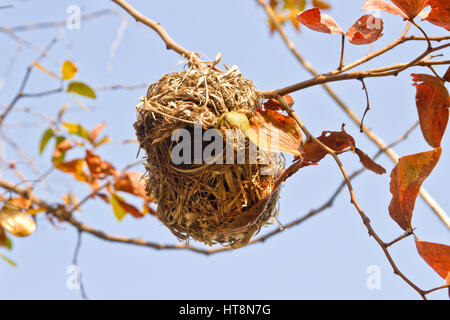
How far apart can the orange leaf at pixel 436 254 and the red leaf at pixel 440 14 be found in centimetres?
46

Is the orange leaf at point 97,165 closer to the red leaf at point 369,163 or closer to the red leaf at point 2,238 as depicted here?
the red leaf at point 2,238

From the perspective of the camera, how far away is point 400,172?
1006 millimetres

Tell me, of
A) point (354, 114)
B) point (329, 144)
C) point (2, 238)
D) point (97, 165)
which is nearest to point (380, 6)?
point (329, 144)

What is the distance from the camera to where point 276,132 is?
42.8 inches

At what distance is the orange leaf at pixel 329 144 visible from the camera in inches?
45.9

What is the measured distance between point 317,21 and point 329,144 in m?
0.29

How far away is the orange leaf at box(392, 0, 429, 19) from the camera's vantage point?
3.37 feet

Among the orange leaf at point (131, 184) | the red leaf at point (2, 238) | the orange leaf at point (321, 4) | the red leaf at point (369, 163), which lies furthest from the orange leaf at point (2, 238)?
the orange leaf at point (321, 4)

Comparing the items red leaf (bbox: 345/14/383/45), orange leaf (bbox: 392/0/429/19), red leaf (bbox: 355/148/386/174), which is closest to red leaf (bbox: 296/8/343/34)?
red leaf (bbox: 345/14/383/45)

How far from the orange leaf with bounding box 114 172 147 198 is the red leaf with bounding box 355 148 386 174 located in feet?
3.08

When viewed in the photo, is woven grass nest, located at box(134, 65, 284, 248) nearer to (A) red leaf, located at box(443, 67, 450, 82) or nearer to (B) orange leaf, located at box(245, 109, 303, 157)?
(B) orange leaf, located at box(245, 109, 303, 157)

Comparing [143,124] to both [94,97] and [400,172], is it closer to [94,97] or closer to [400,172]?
[94,97]

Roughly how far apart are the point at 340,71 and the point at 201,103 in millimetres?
338

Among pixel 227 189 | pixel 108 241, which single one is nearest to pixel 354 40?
pixel 227 189
